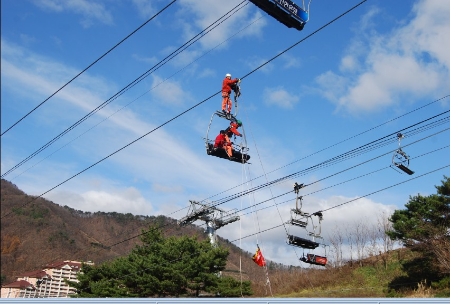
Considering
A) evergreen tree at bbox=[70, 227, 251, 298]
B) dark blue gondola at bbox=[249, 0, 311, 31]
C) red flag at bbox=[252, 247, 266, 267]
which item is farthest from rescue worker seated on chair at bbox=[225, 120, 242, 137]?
evergreen tree at bbox=[70, 227, 251, 298]

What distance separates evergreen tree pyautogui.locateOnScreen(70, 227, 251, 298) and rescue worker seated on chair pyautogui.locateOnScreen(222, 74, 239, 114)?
843 inches

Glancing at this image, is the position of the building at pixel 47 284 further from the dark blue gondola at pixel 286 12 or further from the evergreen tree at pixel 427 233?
the dark blue gondola at pixel 286 12

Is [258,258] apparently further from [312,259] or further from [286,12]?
[286,12]

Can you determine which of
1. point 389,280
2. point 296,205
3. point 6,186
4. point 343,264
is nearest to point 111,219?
point 6,186

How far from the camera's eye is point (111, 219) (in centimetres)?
14512

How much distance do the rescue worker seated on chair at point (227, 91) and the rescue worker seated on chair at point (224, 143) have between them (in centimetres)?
124

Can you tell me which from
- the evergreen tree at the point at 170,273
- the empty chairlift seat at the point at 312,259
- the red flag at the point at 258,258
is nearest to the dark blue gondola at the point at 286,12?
the red flag at the point at 258,258

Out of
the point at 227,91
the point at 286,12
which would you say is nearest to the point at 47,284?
the point at 227,91

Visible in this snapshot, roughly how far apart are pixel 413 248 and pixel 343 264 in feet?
58.0

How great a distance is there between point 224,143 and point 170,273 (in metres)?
21.3

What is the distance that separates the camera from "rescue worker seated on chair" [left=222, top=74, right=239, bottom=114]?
1344 cm

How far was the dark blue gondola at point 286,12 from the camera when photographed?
7496 millimetres
